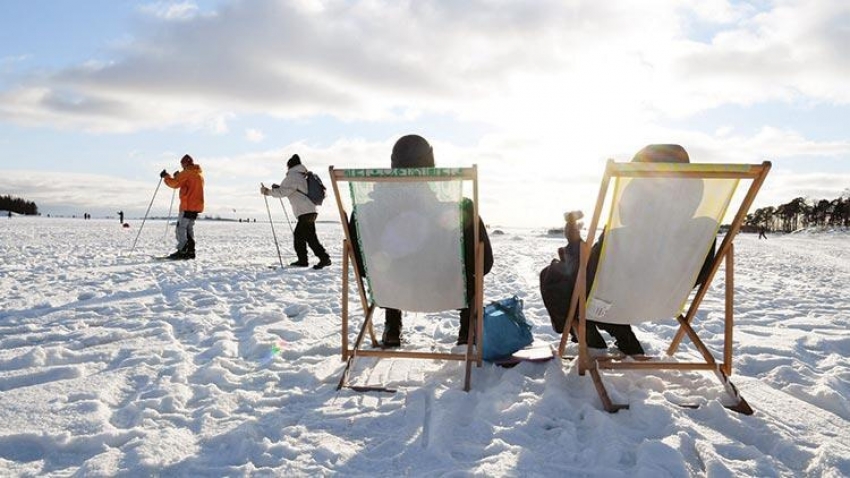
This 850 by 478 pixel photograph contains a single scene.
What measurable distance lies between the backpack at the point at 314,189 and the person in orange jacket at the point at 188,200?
2318 millimetres

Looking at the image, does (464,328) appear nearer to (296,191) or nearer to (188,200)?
(296,191)

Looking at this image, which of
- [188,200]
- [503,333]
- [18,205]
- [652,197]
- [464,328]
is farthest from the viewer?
[18,205]

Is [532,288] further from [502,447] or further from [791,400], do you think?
[502,447]

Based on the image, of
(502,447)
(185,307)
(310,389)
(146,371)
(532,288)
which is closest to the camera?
(502,447)

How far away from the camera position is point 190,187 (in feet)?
30.8

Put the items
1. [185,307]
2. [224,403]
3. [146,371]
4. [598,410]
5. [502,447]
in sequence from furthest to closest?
1. [185,307]
2. [146,371]
3. [224,403]
4. [598,410]
5. [502,447]

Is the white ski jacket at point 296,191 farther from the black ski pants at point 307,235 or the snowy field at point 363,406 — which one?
the snowy field at point 363,406

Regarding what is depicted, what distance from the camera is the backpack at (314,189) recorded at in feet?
28.1

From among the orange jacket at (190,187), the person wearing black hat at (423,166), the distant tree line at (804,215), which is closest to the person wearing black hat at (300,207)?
the orange jacket at (190,187)

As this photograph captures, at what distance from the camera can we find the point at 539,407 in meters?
2.53

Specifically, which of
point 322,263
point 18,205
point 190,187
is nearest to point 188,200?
point 190,187

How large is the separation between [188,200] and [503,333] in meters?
7.85

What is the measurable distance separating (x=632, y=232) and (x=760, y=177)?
2.06 ft

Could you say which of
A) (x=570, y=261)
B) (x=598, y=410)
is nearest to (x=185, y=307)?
(x=570, y=261)
